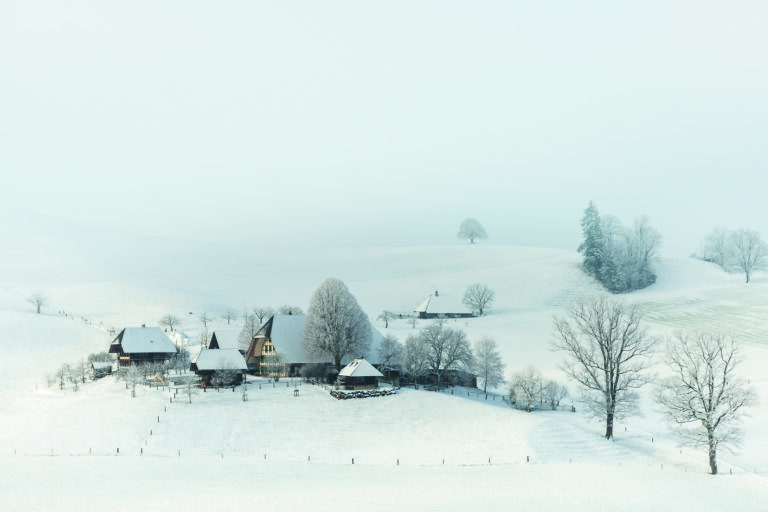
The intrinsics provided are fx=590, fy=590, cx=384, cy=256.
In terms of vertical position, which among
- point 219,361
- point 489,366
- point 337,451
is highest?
point 489,366

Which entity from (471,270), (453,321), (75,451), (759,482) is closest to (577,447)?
(759,482)

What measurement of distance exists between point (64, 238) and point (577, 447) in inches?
7095

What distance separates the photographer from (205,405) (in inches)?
1858

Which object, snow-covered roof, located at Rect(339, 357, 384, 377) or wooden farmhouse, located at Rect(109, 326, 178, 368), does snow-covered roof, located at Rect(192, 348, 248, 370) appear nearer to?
snow-covered roof, located at Rect(339, 357, 384, 377)

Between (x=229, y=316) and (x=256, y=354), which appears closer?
(x=256, y=354)

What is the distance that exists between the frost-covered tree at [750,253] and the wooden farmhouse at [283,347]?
80.5 m

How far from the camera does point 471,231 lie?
190 meters

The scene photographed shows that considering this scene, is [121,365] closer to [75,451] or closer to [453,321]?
[75,451]

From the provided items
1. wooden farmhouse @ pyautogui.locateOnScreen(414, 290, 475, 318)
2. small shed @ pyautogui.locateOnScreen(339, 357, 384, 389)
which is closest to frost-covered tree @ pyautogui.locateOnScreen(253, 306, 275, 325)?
wooden farmhouse @ pyautogui.locateOnScreen(414, 290, 475, 318)

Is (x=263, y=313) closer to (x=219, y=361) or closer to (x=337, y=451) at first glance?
(x=219, y=361)

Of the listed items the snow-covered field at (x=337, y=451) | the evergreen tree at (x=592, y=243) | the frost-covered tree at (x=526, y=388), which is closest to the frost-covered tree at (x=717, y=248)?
the evergreen tree at (x=592, y=243)

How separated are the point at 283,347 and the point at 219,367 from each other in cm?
938

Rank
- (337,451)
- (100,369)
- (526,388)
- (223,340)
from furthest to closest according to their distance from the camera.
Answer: (223,340) < (100,369) < (526,388) < (337,451)

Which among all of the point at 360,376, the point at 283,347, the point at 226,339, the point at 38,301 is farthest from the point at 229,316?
the point at 360,376
